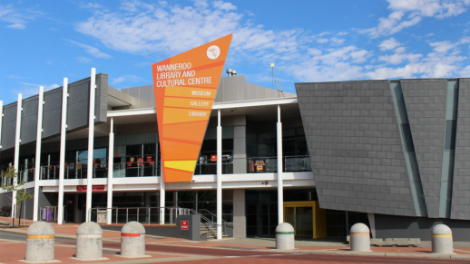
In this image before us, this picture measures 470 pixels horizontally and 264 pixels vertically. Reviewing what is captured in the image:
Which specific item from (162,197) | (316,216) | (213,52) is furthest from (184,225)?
(213,52)

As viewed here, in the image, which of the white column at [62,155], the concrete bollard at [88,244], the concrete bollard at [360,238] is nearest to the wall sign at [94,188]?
the white column at [62,155]

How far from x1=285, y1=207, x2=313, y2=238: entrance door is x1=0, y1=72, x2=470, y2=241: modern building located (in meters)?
0.06

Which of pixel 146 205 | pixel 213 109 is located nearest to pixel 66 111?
pixel 146 205

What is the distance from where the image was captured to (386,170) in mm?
22344

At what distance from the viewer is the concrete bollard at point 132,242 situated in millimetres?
14484

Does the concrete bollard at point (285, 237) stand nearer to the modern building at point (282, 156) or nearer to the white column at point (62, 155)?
the modern building at point (282, 156)

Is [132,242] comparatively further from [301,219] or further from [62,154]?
[62,154]

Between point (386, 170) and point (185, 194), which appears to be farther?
point (185, 194)

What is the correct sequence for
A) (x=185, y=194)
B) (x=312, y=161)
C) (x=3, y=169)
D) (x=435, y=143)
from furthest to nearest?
(x=3, y=169), (x=185, y=194), (x=312, y=161), (x=435, y=143)

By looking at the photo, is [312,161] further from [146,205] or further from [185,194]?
[146,205]

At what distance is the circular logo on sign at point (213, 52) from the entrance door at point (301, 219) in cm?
1012

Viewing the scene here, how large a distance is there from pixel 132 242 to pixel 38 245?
2.87 m

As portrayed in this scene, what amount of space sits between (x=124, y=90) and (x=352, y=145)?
16.7 metres

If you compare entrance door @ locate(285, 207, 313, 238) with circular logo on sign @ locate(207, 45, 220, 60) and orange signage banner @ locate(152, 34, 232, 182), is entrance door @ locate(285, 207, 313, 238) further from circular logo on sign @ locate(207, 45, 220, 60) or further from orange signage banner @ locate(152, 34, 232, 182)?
circular logo on sign @ locate(207, 45, 220, 60)
